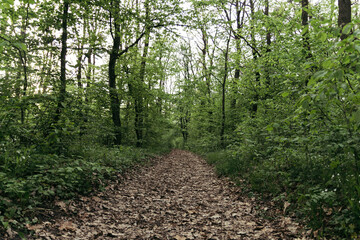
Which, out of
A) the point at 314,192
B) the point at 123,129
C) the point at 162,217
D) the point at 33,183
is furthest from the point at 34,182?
the point at 123,129

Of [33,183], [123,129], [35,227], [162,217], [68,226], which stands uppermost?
[123,129]

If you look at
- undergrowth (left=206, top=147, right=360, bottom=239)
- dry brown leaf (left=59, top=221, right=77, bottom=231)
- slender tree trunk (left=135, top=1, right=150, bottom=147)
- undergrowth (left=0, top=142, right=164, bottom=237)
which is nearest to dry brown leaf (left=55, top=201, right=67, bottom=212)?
undergrowth (left=0, top=142, right=164, bottom=237)

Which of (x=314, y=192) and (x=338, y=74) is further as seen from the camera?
(x=314, y=192)

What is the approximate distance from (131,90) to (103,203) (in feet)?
31.8

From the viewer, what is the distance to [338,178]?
3.88 m

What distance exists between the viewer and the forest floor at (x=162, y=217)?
382 centimetres

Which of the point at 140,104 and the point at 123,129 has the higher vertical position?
the point at 140,104

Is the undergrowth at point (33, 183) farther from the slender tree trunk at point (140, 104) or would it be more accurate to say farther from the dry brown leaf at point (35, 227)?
the slender tree trunk at point (140, 104)

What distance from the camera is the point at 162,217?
4.87m

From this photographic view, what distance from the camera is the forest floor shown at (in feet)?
12.5

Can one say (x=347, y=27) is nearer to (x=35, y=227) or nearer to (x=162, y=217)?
(x=162, y=217)

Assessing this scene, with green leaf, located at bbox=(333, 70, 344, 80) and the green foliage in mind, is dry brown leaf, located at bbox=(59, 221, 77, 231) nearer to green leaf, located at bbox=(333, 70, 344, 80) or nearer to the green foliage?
the green foliage

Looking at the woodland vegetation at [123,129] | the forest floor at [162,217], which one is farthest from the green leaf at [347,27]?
the forest floor at [162,217]

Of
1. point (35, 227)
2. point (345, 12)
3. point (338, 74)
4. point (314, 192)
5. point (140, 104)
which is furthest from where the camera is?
point (140, 104)
